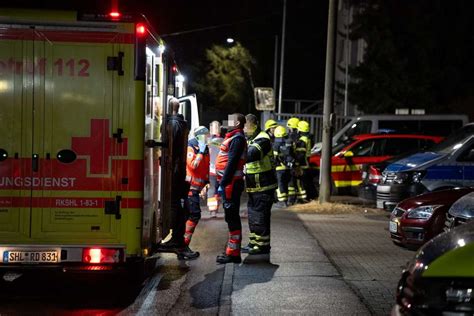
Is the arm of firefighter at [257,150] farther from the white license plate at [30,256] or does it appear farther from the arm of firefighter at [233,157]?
the white license plate at [30,256]

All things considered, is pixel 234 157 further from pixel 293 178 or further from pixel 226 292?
pixel 293 178

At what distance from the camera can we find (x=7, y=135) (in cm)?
677

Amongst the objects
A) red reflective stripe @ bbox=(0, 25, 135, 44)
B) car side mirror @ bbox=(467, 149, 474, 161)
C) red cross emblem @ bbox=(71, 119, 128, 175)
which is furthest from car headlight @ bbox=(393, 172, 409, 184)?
red reflective stripe @ bbox=(0, 25, 135, 44)

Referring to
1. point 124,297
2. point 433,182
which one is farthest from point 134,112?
point 433,182

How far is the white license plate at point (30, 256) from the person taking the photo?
6.76 meters

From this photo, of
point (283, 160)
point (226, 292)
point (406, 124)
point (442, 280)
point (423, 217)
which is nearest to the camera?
point (442, 280)

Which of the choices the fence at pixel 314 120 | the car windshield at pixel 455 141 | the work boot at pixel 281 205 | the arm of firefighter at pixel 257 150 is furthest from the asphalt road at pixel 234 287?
the fence at pixel 314 120

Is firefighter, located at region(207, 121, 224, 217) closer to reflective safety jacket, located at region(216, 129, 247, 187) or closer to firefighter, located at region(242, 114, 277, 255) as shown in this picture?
firefighter, located at region(242, 114, 277, 255)

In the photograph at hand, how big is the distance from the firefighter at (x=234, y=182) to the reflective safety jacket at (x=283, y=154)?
19.3ft

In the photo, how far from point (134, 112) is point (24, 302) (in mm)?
2255

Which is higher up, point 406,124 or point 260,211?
point 406,124

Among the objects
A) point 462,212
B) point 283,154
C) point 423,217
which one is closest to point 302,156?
point 283,154

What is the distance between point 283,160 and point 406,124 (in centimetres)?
587

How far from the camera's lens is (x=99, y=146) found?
6805 mm
